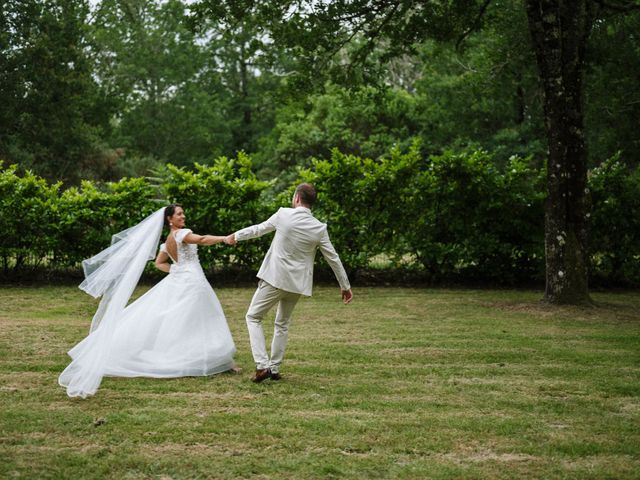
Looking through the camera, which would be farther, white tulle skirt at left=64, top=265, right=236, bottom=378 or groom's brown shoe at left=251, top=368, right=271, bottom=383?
white tulle skirt at left=64, top=265, right=236, bottom=378

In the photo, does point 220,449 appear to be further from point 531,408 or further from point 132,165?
point 132,165

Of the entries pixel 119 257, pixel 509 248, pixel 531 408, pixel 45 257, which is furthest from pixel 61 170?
pixel 531 408

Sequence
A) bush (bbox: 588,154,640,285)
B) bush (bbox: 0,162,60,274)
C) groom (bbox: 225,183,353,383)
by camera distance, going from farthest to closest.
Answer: bush (bbox: 588,154,640,285), bush (bbox: 0,162,60,274), groom (bbox: 225,183,353,383)

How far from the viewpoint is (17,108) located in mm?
33969

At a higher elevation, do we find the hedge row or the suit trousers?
the hedge row

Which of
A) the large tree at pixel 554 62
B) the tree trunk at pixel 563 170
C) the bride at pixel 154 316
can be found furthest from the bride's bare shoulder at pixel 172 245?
the tree trunk at pixel 563 170

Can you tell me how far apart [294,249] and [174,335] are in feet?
5.53

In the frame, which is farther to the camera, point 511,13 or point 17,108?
point 17,108

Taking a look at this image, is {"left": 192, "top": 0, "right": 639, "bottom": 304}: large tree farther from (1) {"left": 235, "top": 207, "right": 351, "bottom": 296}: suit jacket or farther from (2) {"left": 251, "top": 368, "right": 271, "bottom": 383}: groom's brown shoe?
(2) {"left": 251, "top": 368, "right": 271, "bottom": 383}: groom's brown shoe

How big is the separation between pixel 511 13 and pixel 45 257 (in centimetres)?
1199

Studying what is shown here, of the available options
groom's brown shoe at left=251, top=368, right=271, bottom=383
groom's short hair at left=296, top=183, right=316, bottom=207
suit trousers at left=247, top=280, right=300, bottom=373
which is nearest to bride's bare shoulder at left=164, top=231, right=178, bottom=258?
suit trousers at left=247, top=280, right=300, bottom=373

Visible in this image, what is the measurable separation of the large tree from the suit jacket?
21.3 feet

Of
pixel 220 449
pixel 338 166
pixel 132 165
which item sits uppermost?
pixel 132 165

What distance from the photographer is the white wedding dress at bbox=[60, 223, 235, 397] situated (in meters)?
7.69
